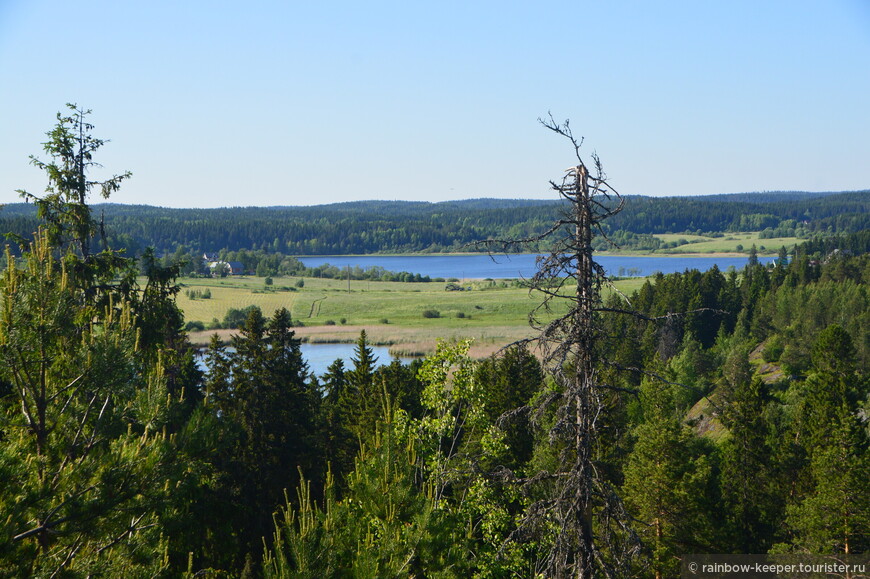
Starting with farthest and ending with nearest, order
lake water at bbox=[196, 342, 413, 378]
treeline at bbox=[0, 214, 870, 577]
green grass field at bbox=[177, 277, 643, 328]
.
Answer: green grass field at bbox=[177, 277, 643, 328], lake water at bbox=[196, 342, 413, 378], treeline at bbox=[0, 214, 870, 577]

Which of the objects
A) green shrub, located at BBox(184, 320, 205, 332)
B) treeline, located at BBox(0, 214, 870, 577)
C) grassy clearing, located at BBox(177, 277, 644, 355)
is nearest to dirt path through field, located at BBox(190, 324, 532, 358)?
grassy clearing, located at BBox(177, 277, 644, 355)

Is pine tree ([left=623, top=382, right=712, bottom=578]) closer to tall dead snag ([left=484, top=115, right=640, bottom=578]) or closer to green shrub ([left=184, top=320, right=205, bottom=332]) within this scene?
tall dead snag ([left=484, top=115, right=640, bottom=578])

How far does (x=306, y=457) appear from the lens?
26.9 m

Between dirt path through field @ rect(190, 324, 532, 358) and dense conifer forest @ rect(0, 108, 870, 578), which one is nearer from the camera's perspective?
dense conifer forest @ rect(0, 108, 870, 578)

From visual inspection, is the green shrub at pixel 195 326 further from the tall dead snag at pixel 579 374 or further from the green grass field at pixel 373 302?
the tall dead snag at pixel 579 374

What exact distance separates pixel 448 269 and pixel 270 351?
559 ft

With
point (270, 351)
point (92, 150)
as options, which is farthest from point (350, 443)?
point (92, 150)

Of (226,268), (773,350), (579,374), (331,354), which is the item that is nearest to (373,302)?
(331,354)

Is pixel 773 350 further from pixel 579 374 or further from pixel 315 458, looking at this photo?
pixel 579 374

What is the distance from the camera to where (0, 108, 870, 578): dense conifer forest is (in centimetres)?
903

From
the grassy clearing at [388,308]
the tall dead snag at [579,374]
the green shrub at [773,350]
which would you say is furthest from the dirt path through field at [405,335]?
the tall dead snag at [579,374]

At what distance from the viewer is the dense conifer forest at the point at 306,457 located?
9.03 meters

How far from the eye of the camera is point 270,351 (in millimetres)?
27859

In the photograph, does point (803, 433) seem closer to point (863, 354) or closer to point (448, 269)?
point (863, 354)
